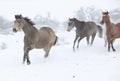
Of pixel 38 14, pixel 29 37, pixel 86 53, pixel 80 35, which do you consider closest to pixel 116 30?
pixel 86 53

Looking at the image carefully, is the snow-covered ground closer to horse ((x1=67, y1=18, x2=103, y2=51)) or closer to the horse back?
the horse back

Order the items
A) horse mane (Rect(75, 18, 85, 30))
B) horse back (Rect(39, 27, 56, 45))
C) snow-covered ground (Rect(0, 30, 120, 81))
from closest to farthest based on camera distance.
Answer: snow-covered ground (Rect(0, 30, 120, 81))
horse back (Rect(39, 27, 56, 45))
horse mane (Rect(75, 18, 85, 30))

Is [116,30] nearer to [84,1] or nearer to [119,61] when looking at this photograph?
[119,61]

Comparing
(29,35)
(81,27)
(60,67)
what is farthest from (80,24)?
(60,67)

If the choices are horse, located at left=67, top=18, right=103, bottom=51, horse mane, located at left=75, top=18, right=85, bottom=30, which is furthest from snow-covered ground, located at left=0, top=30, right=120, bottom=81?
horse mane, located at left=75, top=18, right=85, bottom=30

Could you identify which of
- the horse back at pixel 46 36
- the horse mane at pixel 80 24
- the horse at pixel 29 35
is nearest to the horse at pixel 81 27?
the horse mane at pixel 80 24

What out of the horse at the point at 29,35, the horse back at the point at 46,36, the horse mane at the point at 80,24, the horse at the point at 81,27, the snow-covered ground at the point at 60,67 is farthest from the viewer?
the horse mane at the point at 80,24

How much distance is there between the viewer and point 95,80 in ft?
26.9

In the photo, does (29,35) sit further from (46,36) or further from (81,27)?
(81,27)

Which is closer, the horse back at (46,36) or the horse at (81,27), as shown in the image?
the horse back at (46,36)

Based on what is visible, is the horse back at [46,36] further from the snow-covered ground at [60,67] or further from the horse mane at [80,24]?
the horse mane at [80,24]

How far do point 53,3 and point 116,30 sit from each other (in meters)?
26.1

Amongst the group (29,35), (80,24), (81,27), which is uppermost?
(29,35)

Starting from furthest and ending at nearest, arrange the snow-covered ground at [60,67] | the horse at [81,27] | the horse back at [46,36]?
1. the horse at [81,27]
2. the horse back at [46,36]
3. the snow-covered ground at [60,67]
